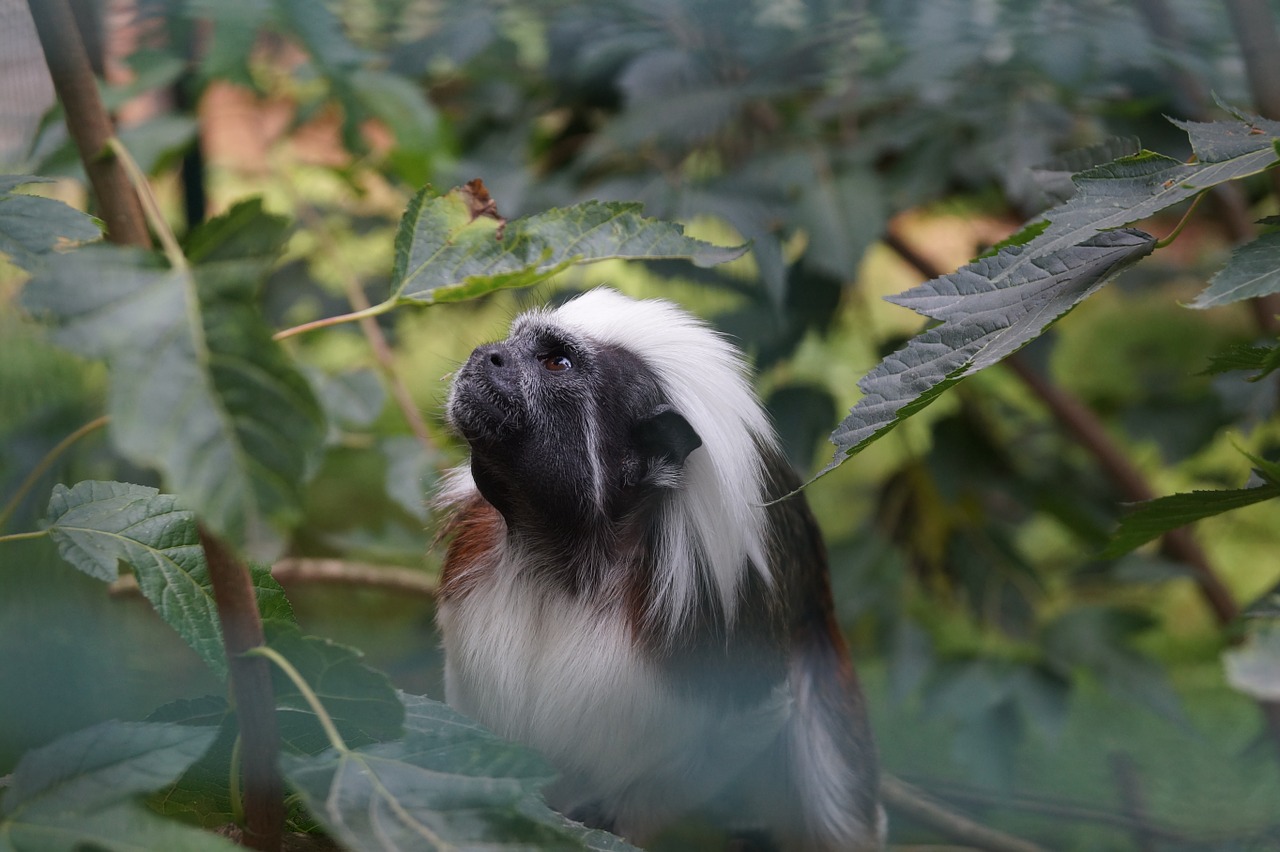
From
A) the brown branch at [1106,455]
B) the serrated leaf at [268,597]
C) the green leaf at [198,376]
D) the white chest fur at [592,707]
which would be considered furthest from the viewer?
the brown branch at [1106,455]

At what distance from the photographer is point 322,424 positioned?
0.46m

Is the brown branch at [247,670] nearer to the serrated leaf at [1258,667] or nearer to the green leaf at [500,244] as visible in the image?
the green leaf at [500,244]

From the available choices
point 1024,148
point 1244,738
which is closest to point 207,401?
point 1024,148

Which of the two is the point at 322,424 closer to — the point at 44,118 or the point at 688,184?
the point at 44,118

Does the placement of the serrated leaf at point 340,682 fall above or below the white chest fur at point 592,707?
above

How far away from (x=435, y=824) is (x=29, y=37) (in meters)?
0.70

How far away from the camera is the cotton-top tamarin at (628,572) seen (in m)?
1.09

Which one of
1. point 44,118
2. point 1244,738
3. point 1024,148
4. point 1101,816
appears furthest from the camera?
point 1244,738

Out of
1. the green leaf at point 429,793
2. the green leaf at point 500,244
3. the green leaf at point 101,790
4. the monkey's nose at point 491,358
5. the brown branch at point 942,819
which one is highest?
the green leaf at point 500,244

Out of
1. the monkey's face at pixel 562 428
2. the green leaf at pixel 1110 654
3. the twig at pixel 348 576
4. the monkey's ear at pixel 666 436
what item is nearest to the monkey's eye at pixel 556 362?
the monkey's face at pixel 562 428

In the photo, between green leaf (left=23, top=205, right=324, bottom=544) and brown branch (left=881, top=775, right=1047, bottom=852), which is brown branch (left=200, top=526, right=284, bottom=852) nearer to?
green leaf (left=23, top=205, right=324, bottom=544)

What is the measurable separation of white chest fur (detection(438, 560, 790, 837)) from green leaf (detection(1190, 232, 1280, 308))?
0.67 metres

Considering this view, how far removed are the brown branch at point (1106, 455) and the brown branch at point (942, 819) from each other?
684mm

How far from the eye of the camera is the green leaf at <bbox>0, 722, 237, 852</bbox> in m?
0.49
